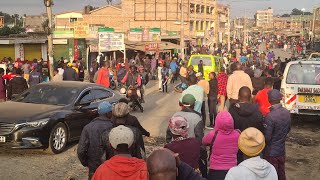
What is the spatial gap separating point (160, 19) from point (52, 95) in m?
64.6

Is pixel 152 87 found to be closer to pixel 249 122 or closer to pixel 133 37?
pixel 133 37

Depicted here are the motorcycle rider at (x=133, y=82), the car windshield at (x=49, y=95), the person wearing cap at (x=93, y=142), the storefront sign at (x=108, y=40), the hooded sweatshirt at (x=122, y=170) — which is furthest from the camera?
the storefront sign at (x=108, y=40)

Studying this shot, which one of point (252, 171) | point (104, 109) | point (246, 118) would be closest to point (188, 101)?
point (246, 118)

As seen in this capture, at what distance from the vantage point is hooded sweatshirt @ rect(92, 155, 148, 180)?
3.52m

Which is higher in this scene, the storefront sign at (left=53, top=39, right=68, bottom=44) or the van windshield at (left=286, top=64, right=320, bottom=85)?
the storefront sign at (left=53, top=39, right=68, bottom=44)

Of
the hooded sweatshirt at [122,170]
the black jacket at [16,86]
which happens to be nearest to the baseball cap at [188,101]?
the hooded sweatshirt at [122,170]

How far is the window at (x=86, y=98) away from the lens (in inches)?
408

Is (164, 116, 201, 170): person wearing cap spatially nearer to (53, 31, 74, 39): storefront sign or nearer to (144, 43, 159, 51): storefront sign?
(53, 31, 74, 39): storefront sign

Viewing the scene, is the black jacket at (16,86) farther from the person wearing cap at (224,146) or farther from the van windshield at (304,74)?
the person wearing cap at (224,146)

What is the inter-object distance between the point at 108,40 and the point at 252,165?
23060 millimetres

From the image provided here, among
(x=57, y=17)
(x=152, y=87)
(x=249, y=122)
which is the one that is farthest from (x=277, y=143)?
(x=57, y=17)

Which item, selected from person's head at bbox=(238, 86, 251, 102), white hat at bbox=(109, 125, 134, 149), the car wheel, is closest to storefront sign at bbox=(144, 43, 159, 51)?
the car wheel

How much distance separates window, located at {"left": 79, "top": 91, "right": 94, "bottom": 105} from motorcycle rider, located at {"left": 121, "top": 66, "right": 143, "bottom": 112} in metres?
4.44

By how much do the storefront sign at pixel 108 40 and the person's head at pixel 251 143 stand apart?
2226 cm
